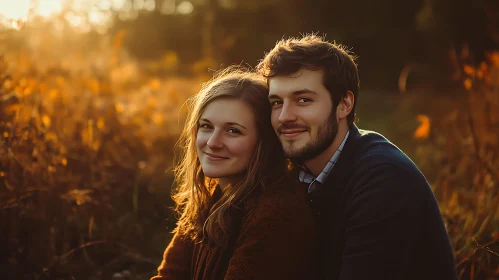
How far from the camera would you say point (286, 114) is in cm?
248

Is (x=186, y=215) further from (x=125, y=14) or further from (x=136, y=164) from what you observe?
(x=125, y=14)

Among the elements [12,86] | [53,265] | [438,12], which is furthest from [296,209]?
[438,12]

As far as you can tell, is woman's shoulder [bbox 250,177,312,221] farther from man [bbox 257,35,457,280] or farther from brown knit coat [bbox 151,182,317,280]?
man [bbox 257,35,457,280]

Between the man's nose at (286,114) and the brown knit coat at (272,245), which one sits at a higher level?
the man's nose at (286,114)

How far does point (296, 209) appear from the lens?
2193 millimetres

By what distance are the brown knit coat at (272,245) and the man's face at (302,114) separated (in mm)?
292

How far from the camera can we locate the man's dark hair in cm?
253

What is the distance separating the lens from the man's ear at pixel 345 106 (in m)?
2.66

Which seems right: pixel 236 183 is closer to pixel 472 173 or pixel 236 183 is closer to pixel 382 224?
pixel 382 224

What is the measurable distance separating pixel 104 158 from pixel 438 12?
1049 cm

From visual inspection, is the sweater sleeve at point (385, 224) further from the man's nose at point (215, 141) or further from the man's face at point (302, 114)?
the man's nose at point (215, 141)

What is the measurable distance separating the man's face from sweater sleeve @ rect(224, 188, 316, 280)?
1.33ft

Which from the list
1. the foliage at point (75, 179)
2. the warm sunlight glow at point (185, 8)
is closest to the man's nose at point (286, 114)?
the foliage at point (75, 179)

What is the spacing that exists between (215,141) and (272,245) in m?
0.67
